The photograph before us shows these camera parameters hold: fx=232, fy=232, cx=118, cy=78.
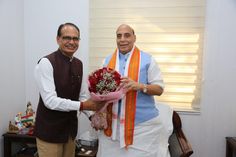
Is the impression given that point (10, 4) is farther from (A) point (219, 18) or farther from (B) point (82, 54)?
(A) point (219, 18)

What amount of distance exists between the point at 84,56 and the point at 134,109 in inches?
47.7

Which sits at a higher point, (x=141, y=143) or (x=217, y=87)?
(x=217, y=87)

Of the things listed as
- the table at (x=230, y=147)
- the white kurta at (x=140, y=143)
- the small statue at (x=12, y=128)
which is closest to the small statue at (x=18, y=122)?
the small statue at (x=12, y=128)

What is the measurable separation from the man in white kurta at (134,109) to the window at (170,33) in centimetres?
84

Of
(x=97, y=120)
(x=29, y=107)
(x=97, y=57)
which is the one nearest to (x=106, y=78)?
(x=97, y=120)

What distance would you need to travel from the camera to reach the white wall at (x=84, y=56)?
2.39 meters

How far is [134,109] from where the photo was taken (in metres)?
1.69

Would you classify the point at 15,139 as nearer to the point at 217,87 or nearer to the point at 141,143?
the point at 141,143

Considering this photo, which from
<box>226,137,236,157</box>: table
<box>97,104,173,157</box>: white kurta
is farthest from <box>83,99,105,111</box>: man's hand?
<box>226,137,236,157</box>: table

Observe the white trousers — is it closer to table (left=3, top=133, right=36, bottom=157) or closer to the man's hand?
the man's hand

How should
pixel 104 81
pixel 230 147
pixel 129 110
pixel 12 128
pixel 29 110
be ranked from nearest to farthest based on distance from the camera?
1. pixel 104 81
2. pixel 129 110
3. pixel 230 147
4. pixel 12 128
5. pixel 29 110

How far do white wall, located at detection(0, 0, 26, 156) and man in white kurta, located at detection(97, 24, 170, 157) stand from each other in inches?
50.9

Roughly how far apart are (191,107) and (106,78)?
137 cm

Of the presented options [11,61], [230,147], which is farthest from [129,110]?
[11,61]
